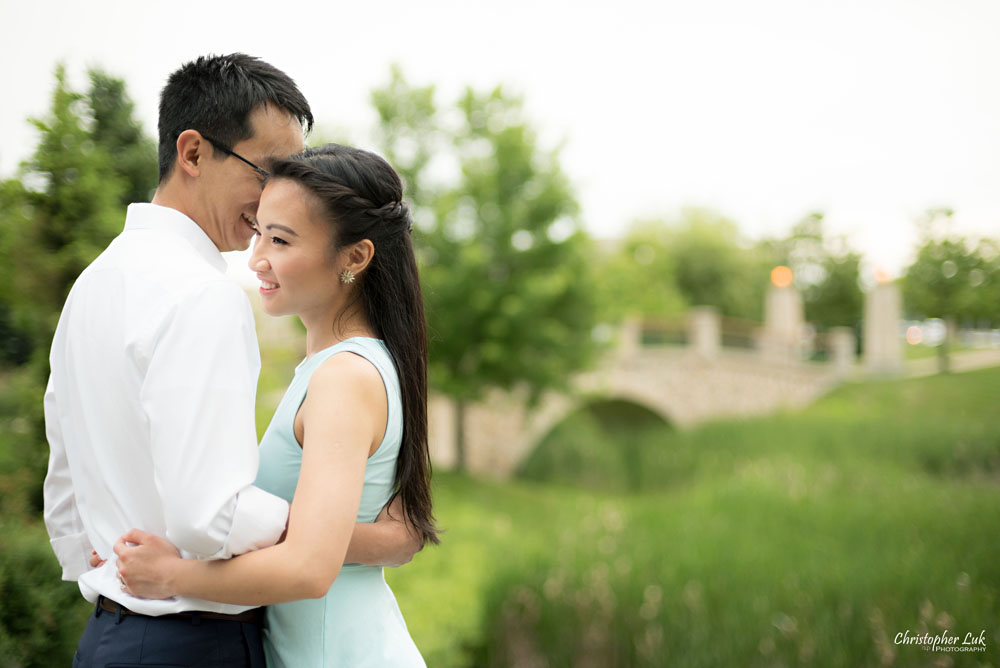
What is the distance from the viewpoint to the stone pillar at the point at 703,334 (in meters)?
18.5

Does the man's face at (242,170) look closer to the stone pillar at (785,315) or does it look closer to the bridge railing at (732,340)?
the bridge railing at (732,340)

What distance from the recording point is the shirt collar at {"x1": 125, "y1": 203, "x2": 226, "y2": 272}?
4.46 feet

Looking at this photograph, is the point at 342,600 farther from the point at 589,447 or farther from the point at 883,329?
the point at 883,329

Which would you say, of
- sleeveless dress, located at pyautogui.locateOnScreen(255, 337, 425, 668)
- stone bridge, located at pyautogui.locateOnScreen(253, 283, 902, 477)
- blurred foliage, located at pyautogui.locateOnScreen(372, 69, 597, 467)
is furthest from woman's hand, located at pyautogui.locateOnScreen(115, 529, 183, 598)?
stone bridge, located at pyautogui.locateOnScreen(253, 283, 902, 477)

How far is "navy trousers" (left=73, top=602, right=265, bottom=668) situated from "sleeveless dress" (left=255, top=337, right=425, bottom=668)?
0.13 metres

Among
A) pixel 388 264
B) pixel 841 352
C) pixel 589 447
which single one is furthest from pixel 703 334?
pixel 388 264

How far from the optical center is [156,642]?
118cm

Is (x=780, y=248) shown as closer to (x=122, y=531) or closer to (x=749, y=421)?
(x=749, y=421)

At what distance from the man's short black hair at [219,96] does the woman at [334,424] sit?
0.48ft

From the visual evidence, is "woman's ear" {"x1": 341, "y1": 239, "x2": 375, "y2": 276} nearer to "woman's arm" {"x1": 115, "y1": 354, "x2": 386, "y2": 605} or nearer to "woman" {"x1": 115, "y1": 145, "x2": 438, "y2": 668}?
"woman" {"x1": 115, "y1": 145, "x2": 438, "y2": 668}

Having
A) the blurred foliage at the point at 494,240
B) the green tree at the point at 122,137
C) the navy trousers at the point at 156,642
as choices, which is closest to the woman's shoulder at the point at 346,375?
the navy trousers at the point at 156,642

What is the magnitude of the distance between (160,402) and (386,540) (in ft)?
1.72

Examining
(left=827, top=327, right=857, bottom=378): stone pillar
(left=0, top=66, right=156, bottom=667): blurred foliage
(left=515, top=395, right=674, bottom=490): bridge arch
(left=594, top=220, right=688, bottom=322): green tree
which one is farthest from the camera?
(left=594, top=220, right=688, bottom=322): green tree

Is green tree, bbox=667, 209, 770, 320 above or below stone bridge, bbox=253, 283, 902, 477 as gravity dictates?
above
